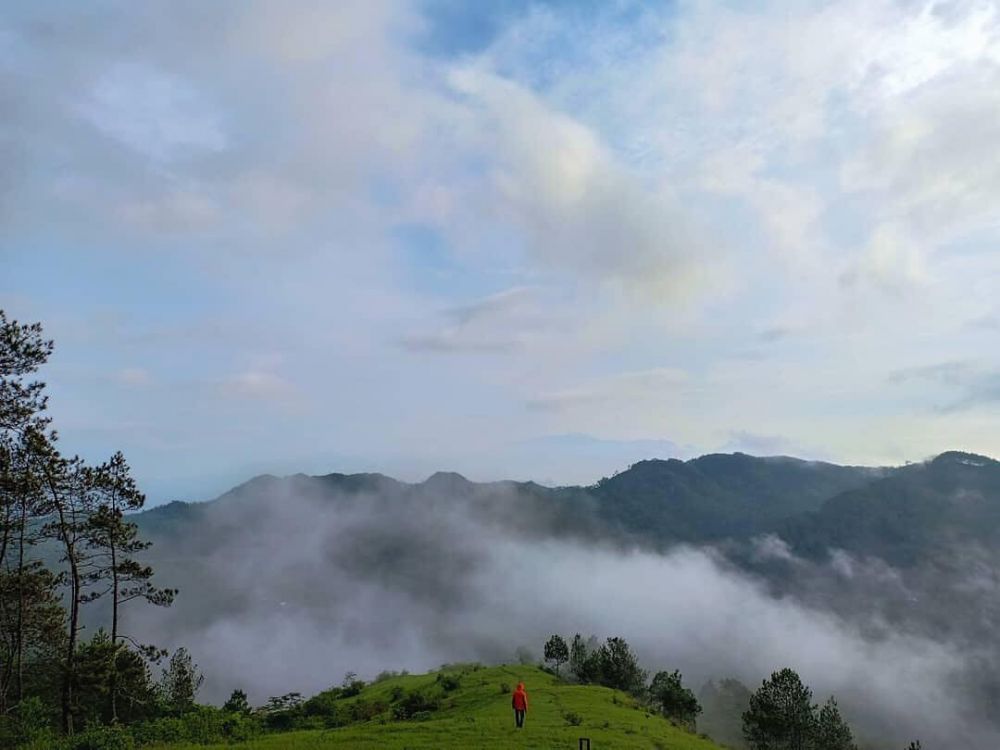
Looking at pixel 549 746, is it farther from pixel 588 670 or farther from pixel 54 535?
pixel 588 670

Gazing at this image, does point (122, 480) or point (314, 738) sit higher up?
point (122, 480)

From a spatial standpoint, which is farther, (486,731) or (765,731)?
(765,731)

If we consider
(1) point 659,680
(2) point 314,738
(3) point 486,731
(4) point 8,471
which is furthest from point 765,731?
(4) point 8,471

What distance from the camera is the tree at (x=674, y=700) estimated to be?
95.0m

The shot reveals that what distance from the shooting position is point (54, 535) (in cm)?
4847

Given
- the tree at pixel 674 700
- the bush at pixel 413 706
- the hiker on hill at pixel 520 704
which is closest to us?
the hiker on hill at pixel 520 704

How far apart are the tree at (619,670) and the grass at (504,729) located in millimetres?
51154

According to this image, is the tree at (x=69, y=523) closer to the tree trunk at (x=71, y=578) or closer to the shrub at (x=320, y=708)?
the tree trunk at (x=71, y=578)

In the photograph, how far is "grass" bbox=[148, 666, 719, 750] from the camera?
35281mm

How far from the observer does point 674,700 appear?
94.9m

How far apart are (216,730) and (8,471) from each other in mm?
20893

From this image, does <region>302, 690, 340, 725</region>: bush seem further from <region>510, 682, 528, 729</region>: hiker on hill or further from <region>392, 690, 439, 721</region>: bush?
<region>510, 682, 528, 729</region>: hiker on hill

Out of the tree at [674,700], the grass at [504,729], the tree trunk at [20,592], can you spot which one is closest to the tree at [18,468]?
the tree trunk at [20,592]

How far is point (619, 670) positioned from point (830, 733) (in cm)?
3443
